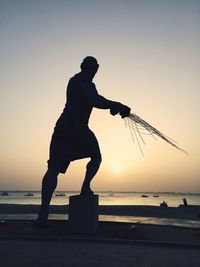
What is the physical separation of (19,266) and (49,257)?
736 mm

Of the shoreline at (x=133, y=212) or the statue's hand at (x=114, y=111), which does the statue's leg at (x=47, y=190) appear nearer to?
the statue's hand at (x=114, y=111)

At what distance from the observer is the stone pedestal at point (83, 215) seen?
8.55 metres

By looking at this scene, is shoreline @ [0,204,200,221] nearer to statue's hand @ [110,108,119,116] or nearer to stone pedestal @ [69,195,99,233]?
stone pedestal @ [69,195,99,233]

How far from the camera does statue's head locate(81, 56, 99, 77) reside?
9.27 meters

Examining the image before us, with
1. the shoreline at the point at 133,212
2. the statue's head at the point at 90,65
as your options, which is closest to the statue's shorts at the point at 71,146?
the statue's head at the point at 90,65

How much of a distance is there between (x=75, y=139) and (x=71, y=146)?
0.21 m

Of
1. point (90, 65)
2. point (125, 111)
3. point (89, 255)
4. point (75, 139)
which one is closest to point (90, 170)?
point (75, 139)

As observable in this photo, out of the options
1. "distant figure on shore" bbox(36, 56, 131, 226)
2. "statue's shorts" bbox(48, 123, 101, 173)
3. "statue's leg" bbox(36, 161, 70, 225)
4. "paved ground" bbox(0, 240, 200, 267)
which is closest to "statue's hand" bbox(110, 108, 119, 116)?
"distant figure on shore" bbox(36, 56, 131, 226)

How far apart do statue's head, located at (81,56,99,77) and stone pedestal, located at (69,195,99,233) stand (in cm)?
302

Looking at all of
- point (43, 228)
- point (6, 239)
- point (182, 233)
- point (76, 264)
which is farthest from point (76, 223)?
point (76, 264)

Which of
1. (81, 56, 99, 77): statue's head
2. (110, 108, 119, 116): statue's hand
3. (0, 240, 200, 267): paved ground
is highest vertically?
(81, 56, 99, 77): statue's head

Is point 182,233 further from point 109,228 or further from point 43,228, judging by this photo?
point 43,228

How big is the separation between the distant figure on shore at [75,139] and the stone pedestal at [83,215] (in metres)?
0.45

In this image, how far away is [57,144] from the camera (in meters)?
9.11
